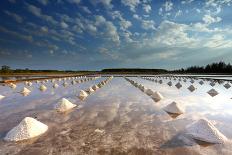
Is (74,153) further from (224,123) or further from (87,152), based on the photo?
(224,123)

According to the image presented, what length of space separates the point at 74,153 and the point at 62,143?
62 cm

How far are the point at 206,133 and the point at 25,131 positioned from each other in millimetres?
4174

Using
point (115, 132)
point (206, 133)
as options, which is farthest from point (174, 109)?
point (115, 132)

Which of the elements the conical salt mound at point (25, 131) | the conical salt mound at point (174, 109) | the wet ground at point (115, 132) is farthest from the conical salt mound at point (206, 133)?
the conical salt mound at point (25, 131)

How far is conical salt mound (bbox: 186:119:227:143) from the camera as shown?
4.70m

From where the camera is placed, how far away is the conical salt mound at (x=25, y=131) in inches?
195

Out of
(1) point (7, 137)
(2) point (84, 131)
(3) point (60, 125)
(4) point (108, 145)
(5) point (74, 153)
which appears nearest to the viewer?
(5) point (74, 153)

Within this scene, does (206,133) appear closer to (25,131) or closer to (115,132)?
(115,132)

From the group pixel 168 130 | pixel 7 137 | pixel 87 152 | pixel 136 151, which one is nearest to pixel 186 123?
pixel 168 130

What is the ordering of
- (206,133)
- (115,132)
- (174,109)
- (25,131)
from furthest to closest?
1. (174,109)
2. (115,132)
3. (25,131)
4. (206,133)

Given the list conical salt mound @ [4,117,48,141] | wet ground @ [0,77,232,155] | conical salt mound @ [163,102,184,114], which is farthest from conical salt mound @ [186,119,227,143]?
conical salt mound @ [4,117,48,141]

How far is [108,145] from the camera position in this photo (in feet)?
14.9

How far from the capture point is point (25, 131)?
16.7 ft

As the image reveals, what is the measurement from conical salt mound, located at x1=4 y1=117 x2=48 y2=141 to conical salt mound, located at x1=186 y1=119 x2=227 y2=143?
372cm
